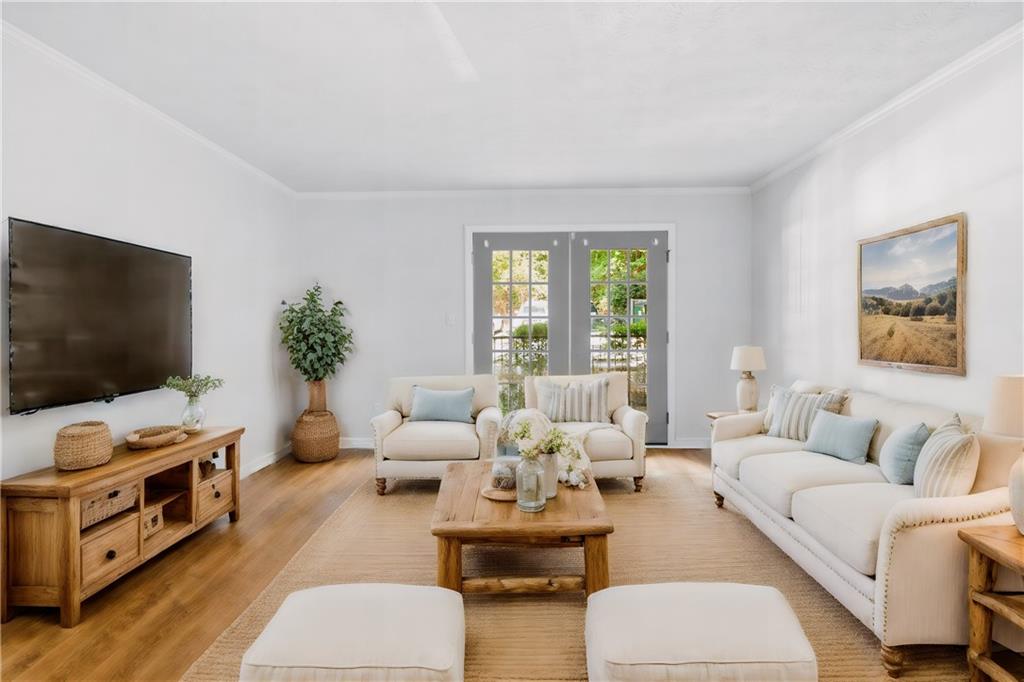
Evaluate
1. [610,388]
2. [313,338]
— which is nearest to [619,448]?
[610,388]

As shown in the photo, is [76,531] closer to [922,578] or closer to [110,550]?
[110,550]

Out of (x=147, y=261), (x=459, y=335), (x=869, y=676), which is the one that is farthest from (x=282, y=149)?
(x=869, y=676)

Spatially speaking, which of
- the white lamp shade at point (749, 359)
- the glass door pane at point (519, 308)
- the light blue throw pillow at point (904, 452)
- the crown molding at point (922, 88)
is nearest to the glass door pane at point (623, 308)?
the glass door pane at point (519, 308)

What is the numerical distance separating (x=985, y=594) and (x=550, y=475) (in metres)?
1.70

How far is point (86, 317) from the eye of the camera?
288 cm

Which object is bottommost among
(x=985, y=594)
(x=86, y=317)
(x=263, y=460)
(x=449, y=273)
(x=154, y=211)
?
(x=263, y=460)

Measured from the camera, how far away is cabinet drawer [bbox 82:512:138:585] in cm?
245

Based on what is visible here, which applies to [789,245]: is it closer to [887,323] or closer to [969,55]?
[887,323]

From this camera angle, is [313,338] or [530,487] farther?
[313,338]

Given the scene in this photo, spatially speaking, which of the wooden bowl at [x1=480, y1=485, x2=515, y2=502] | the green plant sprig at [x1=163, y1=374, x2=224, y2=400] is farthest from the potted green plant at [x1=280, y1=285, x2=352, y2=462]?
the wooden bowl at [x1=480, y1=485, x2=515, y2=502]

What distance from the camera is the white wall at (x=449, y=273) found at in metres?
5.60

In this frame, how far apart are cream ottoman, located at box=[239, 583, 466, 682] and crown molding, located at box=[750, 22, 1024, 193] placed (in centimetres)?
362

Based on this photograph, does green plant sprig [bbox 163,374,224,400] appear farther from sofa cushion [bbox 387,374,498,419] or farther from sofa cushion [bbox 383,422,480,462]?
sofa cushion [bbox 387,374,498,419]

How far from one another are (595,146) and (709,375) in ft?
8.82
